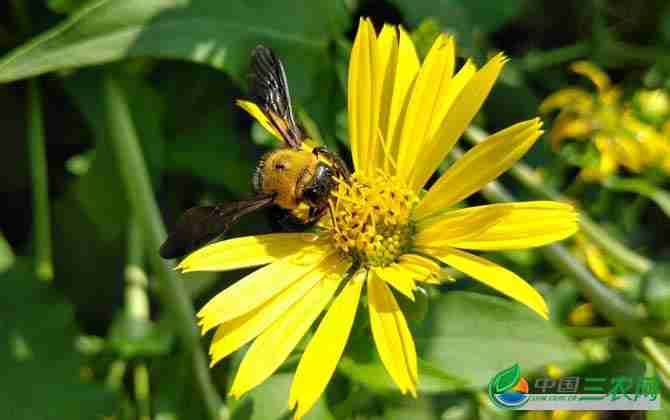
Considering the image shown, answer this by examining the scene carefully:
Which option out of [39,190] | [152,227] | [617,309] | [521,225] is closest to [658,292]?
[617,309]

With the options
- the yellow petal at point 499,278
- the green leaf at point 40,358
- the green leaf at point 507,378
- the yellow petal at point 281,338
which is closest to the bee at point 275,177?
the yellow petal at point 281,338

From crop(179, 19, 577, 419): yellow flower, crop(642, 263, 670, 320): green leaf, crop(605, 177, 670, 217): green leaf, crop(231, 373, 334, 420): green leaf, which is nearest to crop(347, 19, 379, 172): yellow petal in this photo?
crop(179, 19, 577, 419): yellow flower

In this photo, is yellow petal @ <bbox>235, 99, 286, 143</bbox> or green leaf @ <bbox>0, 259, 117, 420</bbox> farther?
green leaf @ <bbox>0, 259, 117, 420</bbox>

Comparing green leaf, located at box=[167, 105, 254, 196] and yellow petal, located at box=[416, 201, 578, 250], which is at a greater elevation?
green leaf, located at box=[167, 105, 254, 196]

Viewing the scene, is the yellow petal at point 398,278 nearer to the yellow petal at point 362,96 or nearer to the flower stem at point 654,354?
the yellow petal at point 362,96

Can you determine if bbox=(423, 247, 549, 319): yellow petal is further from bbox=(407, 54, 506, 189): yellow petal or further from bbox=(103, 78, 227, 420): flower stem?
bbox=(103, 78, 227, 420): flower stem
